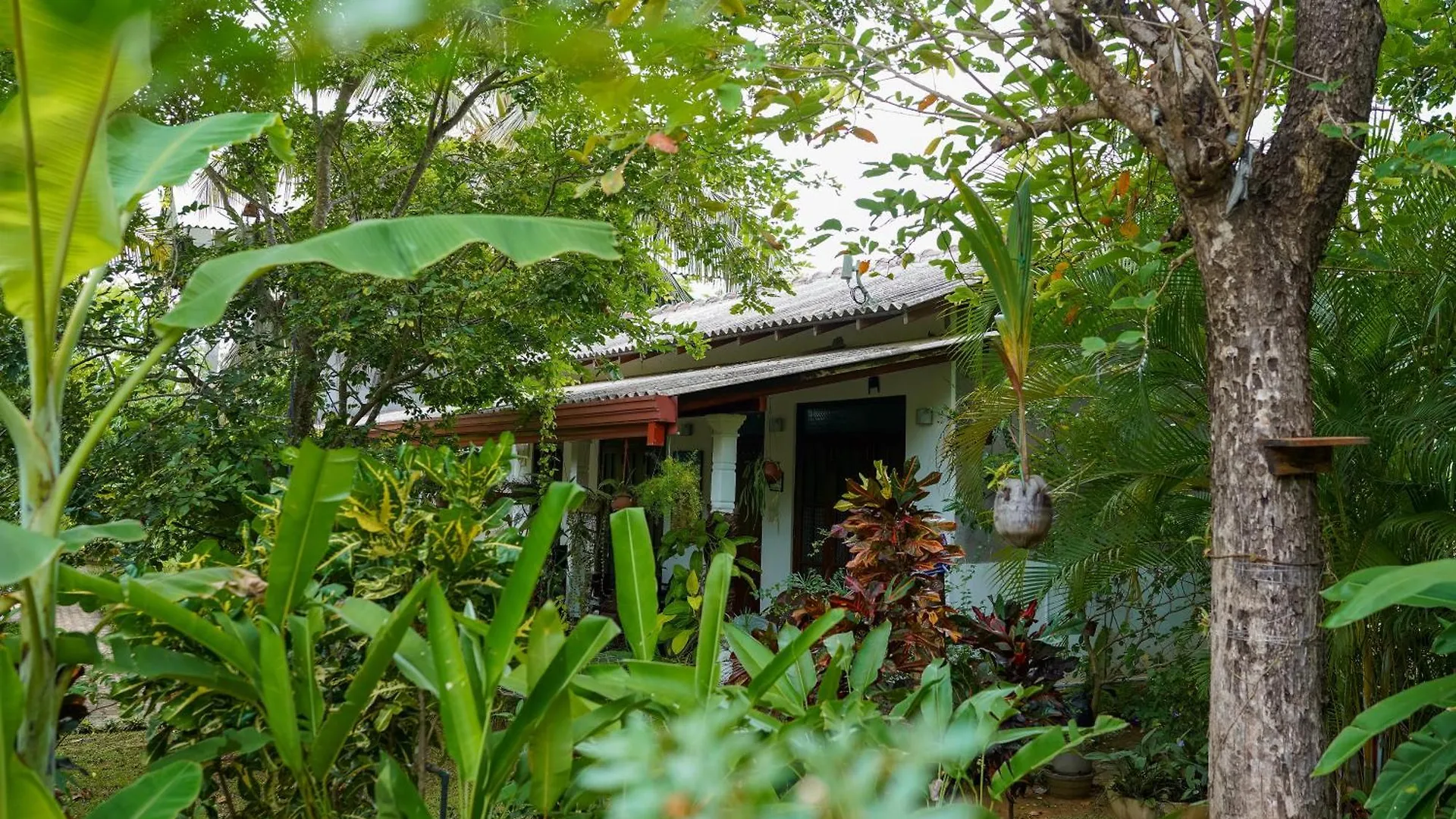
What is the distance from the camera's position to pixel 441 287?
7719 mm

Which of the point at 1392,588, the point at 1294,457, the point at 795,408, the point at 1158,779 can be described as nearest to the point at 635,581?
the point at 1392,588

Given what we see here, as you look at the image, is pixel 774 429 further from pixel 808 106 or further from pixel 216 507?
pixel 808 106

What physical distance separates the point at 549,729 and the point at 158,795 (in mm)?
741

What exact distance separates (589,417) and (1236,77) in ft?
23.0

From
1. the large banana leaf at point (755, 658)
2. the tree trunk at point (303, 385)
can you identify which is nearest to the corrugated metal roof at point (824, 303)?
the tree trunk at point (303, 385)

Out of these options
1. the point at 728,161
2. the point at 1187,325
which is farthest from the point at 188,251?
the point at 1187,325

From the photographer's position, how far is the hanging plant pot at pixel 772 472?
11.2 metres

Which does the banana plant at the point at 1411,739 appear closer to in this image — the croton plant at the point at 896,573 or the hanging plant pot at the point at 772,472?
the croton plant at the point at 896,573

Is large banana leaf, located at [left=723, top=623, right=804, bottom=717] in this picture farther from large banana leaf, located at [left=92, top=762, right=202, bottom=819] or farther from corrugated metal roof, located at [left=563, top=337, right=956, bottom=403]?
corrugated metal roof, located at [left=563, top=337, right=956, bottom=403]

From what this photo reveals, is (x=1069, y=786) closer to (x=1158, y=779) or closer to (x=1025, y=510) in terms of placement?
(x=1158, y=779)

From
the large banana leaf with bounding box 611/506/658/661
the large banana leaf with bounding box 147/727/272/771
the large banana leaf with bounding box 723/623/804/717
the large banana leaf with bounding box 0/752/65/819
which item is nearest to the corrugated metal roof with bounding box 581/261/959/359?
the large banana leaf with bounding box 723/623/804/717

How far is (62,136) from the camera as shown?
2.48 m

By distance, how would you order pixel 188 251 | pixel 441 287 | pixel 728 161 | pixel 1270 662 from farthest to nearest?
pixel 728 161, pixel 188 251, pixel 441 287, pixel 1270 662

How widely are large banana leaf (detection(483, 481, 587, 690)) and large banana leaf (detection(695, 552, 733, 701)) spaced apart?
1.44 feet
